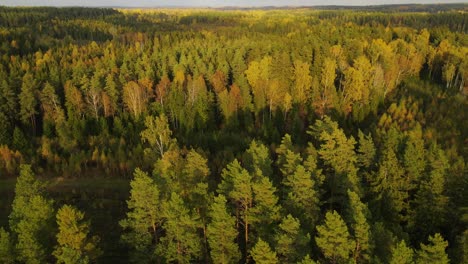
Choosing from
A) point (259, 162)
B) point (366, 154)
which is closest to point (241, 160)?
point (259, 162)

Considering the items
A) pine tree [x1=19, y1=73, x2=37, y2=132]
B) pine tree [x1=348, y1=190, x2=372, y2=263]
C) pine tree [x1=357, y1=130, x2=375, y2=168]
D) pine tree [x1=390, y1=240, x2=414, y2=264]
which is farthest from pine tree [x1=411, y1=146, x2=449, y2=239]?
pine tree [x1=19, y1=73, x2=37, y2=132]

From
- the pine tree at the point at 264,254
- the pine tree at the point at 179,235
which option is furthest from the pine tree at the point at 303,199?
the pine tree at the point at 179,235

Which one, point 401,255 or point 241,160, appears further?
point 241,160

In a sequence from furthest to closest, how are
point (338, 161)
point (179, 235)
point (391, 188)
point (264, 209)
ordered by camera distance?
point (338, 161) → point (391, 188) → point (264, 209) → point (179, 235)

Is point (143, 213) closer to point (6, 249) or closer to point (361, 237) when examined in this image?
point (6, 249)

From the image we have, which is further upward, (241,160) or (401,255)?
(401,255)

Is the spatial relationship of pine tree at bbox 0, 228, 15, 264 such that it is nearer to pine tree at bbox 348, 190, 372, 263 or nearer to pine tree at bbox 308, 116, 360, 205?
pine tree at bbox 348, 190, 372, 263

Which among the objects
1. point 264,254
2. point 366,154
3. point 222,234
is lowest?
point 222,234
